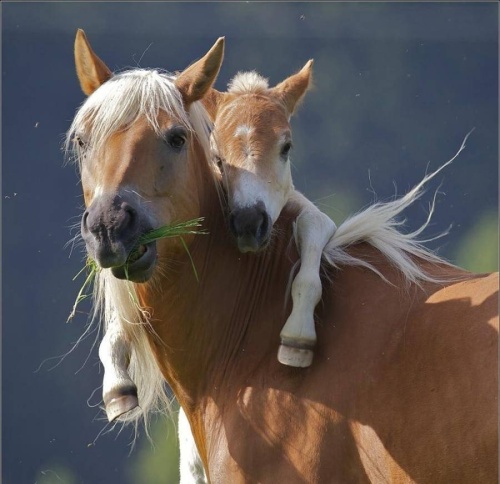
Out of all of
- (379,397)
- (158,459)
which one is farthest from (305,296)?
(158,459)

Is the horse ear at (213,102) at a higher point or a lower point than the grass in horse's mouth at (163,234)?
higher

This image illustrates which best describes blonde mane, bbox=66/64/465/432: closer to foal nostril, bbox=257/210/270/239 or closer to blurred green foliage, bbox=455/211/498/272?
foal nostril, bbox=257/210/270/239

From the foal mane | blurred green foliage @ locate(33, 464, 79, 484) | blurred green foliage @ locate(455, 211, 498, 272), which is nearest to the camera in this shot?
the foal mane

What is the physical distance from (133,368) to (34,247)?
2495mm

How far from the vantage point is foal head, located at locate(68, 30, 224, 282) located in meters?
2.64

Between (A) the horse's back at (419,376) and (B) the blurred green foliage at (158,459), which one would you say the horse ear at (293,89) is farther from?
(B) the blurred green foliage at (158,459)

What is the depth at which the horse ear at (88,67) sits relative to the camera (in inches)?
122

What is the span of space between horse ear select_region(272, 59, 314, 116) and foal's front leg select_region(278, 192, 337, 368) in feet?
2.56

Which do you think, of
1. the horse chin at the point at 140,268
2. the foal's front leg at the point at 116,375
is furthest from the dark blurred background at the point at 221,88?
the horse chin at the point at 140,268

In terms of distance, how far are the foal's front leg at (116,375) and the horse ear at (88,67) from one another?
0.88 meters

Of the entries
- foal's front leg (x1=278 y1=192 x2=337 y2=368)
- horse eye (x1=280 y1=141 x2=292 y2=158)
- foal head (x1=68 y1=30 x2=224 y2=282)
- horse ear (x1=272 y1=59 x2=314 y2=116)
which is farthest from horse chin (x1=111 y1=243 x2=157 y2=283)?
horse ear (x1=272 y1=59 x2=314 y2=116)

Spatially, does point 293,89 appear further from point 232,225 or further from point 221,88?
point 221,88

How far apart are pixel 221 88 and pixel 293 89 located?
8.42 ft

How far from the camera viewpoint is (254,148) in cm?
333
